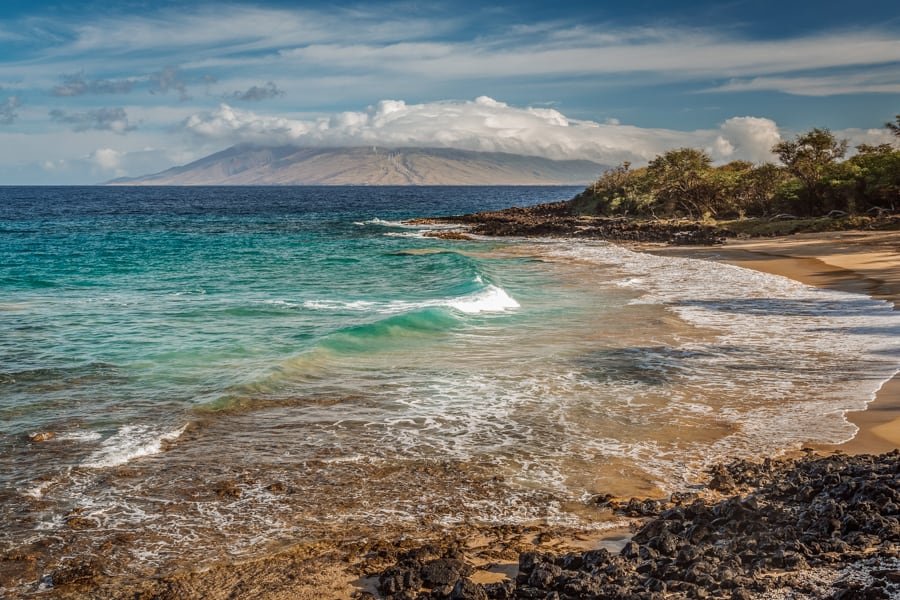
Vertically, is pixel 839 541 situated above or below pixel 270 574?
above

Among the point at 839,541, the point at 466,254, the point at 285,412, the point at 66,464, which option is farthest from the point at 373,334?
the point at 466,254

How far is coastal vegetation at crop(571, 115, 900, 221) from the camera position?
5147cm

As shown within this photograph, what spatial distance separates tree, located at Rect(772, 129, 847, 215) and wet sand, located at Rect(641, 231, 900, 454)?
10.6 metres

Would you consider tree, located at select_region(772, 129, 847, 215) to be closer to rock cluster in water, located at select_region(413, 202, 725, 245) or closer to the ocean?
rock cluster in water, located at select_region(413, 202, 725, 245)

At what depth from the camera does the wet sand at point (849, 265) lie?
11812 mm

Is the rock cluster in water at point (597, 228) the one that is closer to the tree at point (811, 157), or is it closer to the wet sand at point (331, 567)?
the tree at point (811, 157)

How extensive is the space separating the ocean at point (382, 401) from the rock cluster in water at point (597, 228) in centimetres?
2000

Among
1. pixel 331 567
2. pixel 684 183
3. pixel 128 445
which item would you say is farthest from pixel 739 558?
pixel 684 183

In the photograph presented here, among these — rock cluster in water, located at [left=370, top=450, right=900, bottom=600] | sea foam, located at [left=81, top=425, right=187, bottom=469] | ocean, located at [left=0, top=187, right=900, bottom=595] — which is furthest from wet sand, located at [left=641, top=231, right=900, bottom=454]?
sea foam, located at [left=81, top=425, right=187, bottom=469]

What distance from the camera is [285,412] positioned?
13.9m

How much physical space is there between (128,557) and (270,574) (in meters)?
1.75

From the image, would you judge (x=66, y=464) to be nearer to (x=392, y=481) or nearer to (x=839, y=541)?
(x=392, y=481)

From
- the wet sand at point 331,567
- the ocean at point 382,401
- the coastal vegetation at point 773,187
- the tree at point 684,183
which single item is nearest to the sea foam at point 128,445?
the ocean at point 382,401

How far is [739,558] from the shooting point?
7039 millimetres
